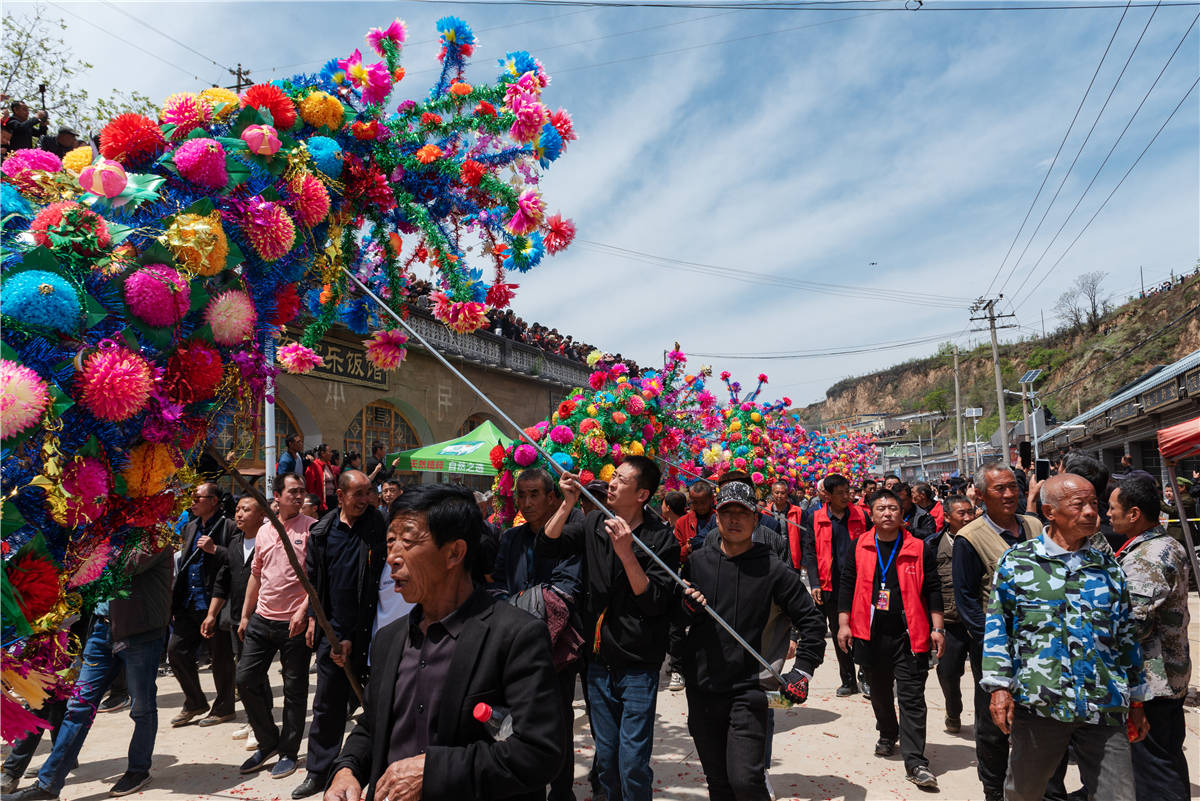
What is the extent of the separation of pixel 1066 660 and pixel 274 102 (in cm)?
393

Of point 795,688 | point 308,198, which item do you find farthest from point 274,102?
point 795,688

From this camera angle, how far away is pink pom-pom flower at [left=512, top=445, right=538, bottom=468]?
691 cm

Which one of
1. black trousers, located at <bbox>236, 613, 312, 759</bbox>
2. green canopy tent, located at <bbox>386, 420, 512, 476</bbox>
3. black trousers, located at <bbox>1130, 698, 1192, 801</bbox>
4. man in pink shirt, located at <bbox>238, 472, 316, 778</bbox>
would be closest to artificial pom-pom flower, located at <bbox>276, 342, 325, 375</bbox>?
man in pink shirt, located at <bbox>238, 472, 316, 778</bbox>

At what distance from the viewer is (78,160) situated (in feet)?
8.29

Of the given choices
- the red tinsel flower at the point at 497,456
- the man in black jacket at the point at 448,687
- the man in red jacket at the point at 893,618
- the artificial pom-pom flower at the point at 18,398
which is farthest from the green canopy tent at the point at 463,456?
the artificial pom-pom flower at the point at 18,398

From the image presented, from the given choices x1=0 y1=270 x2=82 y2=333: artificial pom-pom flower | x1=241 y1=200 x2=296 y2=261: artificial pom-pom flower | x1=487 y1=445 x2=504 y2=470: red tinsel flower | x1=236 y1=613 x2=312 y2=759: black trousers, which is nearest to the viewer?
x1=0 y1=270 x2=82 y2=333: artificial pom-pom flower

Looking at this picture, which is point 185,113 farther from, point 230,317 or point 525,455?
point 525,455

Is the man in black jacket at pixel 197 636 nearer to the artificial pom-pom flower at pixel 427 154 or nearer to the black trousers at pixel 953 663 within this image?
the artificial pom-pom flower at pixel 427 154

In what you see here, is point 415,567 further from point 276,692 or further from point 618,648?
point 276,692

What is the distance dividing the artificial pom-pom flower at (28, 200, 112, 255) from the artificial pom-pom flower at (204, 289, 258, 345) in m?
0.37

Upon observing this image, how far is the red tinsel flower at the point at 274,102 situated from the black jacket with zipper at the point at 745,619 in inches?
108

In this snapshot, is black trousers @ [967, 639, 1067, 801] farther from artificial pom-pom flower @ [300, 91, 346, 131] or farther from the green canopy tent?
the green canopy tent

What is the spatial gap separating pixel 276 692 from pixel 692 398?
6372 mm

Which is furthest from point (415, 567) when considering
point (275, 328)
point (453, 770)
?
point (275, 328)
